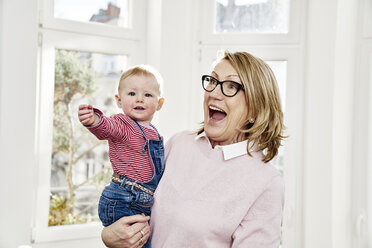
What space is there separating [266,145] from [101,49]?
48.9 inches

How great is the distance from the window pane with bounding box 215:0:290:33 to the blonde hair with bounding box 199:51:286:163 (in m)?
0.94

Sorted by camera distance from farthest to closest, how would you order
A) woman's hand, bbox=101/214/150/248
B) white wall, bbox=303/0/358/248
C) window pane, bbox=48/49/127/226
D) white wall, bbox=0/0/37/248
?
window pane, bbox=48/49/127/226 → white wall, bbox=303/0/358/248 → white wall, bbox=0/0/37/248 → woman's hand, bbox=101/214/150/248

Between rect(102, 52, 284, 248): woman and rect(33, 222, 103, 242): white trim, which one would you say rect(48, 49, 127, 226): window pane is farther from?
rect(102, 52, 284, 248): woman

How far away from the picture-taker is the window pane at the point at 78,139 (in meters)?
2.27

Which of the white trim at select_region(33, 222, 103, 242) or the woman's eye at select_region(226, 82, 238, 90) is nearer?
the woman's eye at select_region(226, 82, 238, 90)

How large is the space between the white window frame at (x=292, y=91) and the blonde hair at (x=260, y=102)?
814mm

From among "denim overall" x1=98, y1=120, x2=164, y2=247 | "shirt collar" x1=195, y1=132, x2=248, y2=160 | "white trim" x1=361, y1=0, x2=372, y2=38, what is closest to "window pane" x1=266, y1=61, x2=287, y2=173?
"white trim" x1=361, y1=0, x2=372, y2=38

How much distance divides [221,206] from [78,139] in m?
1.19

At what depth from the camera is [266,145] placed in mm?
1502

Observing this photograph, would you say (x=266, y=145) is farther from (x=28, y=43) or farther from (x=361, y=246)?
(x=28, y=43)

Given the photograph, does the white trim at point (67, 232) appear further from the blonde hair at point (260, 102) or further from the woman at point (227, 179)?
the blonde hair at point (260, 102)

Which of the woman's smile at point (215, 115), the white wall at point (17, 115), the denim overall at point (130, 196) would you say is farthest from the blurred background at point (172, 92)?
the woman's smile at point (215, 115)

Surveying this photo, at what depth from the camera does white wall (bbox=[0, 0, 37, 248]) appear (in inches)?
76.1

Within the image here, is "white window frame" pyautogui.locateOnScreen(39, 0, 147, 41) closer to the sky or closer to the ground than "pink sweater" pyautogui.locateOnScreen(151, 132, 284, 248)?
closer to the sky
